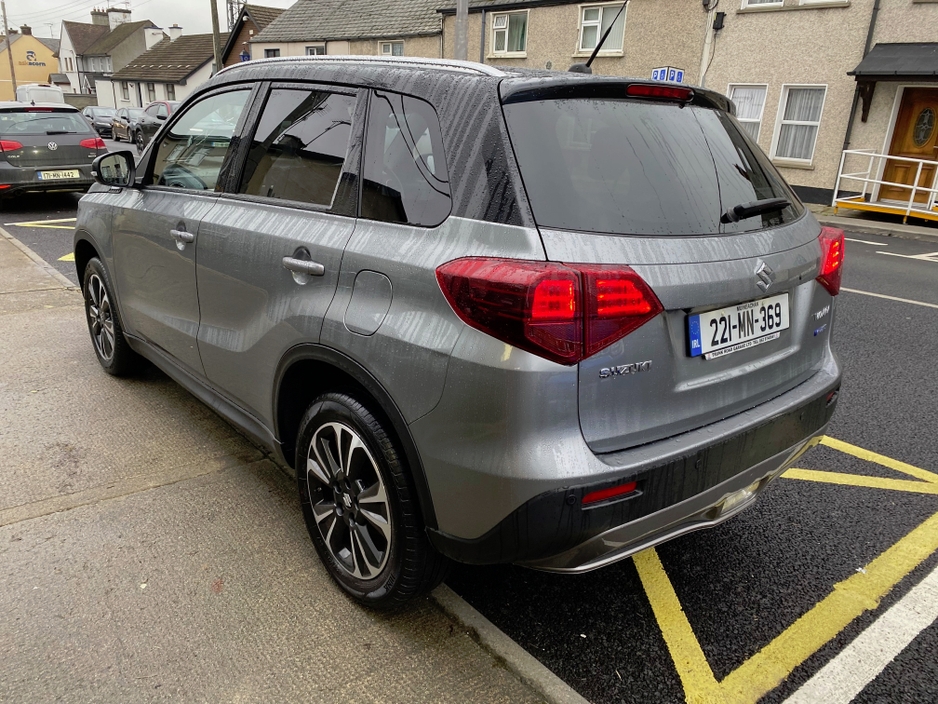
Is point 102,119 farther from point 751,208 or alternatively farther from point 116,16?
point 116,16

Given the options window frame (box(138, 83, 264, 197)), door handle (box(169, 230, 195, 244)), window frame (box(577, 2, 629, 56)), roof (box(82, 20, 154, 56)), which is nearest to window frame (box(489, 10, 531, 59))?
window frame (box(577, 2, 629, 56))

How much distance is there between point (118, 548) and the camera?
2.79m

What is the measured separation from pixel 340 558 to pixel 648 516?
117 cm

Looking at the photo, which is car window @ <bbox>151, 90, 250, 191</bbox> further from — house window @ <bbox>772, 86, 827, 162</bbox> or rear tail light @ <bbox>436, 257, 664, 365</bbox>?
house window @ <bbox>772, 86, 827, 162</bbox>

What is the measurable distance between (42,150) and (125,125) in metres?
20.7

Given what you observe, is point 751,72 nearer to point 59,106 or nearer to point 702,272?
point 59,106

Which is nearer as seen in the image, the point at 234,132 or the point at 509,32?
the point at 234,132

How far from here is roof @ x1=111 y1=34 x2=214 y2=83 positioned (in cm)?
5225

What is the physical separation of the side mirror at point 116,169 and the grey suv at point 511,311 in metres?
1.29

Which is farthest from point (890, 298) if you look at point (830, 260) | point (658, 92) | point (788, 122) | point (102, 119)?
point (102, 119)

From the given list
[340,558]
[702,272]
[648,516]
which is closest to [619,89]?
[702,272]

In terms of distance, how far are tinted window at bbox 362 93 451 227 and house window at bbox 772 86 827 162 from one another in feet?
56.4

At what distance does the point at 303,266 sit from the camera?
2408mm

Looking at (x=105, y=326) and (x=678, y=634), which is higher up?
(x=105, y=326)
